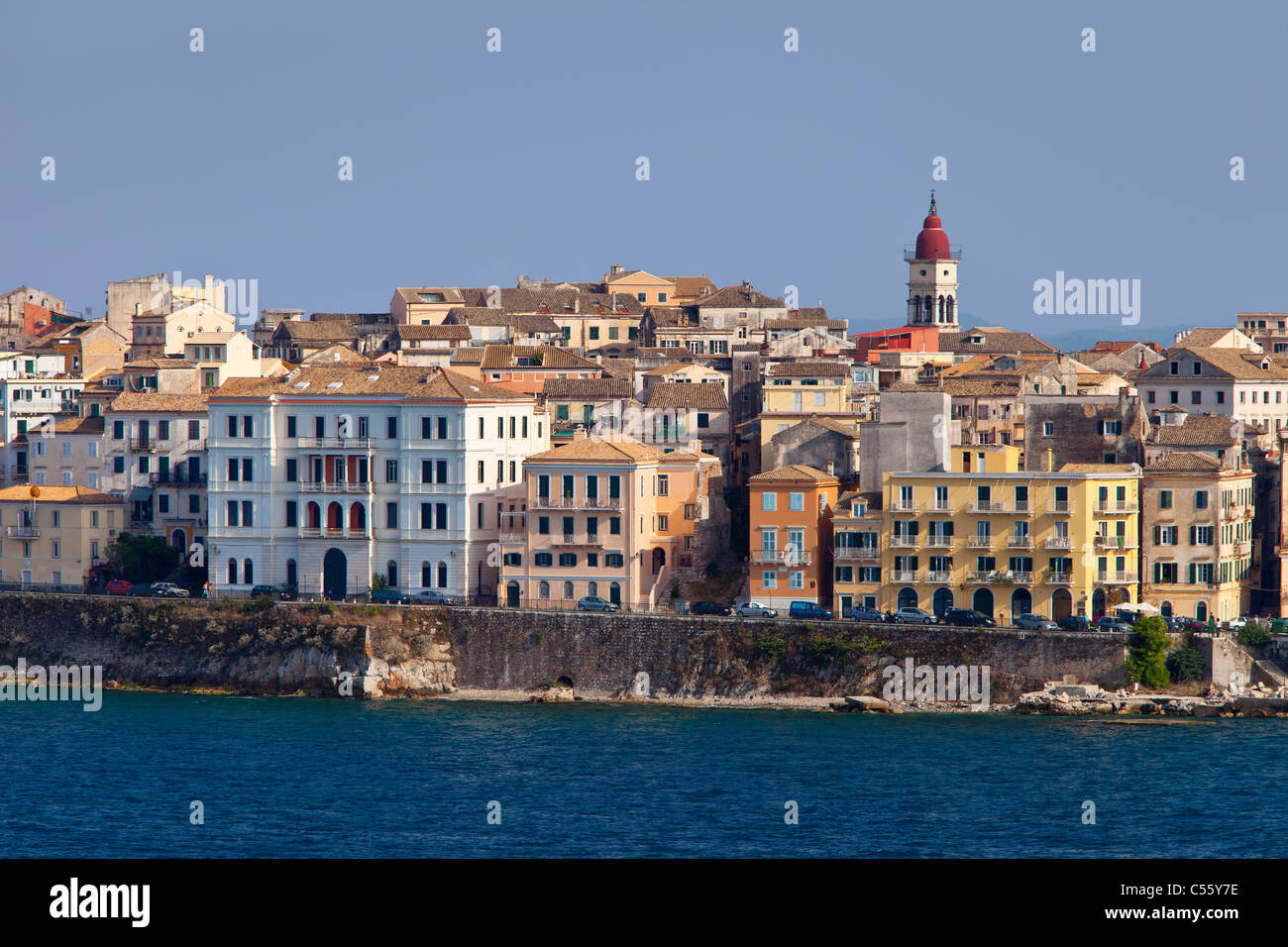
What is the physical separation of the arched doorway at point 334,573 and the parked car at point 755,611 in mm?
16786

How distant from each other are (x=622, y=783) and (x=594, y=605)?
16623 millimetres

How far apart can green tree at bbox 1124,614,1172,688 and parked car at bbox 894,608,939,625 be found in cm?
698

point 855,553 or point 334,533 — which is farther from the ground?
point 334,533

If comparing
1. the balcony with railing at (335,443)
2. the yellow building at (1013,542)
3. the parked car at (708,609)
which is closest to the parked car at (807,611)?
the yellow building at (1013,542)

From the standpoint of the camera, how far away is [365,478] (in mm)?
80000

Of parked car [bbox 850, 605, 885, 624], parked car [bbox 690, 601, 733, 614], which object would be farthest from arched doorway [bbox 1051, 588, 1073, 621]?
parked car [bbox 690, 601, 733, 614]

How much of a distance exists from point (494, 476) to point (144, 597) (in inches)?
586

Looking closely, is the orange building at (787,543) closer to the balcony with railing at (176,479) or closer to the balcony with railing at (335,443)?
the balcony with railing at (335,443)

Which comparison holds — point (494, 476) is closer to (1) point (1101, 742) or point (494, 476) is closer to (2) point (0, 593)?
(2) point (0, 593)

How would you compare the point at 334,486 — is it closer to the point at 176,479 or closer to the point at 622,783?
the point at 176,479

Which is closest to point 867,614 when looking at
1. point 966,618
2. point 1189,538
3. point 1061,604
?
point 966,618

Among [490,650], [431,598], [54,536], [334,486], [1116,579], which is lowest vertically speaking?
[490,650]

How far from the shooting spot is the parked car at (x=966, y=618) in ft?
233
